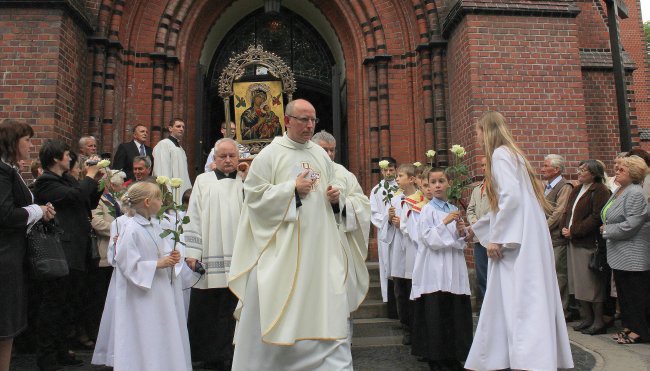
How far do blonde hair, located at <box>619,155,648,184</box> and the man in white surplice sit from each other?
349 centimetres

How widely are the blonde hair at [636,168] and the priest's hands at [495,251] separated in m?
2.72

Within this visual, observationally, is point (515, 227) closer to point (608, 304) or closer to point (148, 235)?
point (148, 235)

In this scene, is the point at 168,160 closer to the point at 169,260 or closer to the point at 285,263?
the point at 169,260

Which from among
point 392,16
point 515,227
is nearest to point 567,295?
point 515,227

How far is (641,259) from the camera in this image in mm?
→ 5160

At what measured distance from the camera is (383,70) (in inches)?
364

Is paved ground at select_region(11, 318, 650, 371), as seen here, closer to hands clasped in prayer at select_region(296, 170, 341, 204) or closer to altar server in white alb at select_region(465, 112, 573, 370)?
altar server in white alb at select_region(465, 112, 573, 370)

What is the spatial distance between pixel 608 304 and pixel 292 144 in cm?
466

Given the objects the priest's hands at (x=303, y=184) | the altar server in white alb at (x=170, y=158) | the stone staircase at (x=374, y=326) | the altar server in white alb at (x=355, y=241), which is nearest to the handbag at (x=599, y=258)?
the stone staircase at (x=374, y=326)

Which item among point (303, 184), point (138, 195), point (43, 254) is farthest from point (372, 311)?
point (43, 254)

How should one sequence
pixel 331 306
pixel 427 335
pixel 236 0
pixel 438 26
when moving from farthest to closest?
pixel 236 0 → pixel 438 26 → pixel 427 335 → pixel 331 306

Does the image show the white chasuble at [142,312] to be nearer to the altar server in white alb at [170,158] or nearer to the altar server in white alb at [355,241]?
the altar server in white alb at [355,241]

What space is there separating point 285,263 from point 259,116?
656 cm

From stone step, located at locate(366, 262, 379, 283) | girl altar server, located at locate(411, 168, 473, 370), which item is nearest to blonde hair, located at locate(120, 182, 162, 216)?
girl altar server, located at locate(411, 168, 473, 370)
